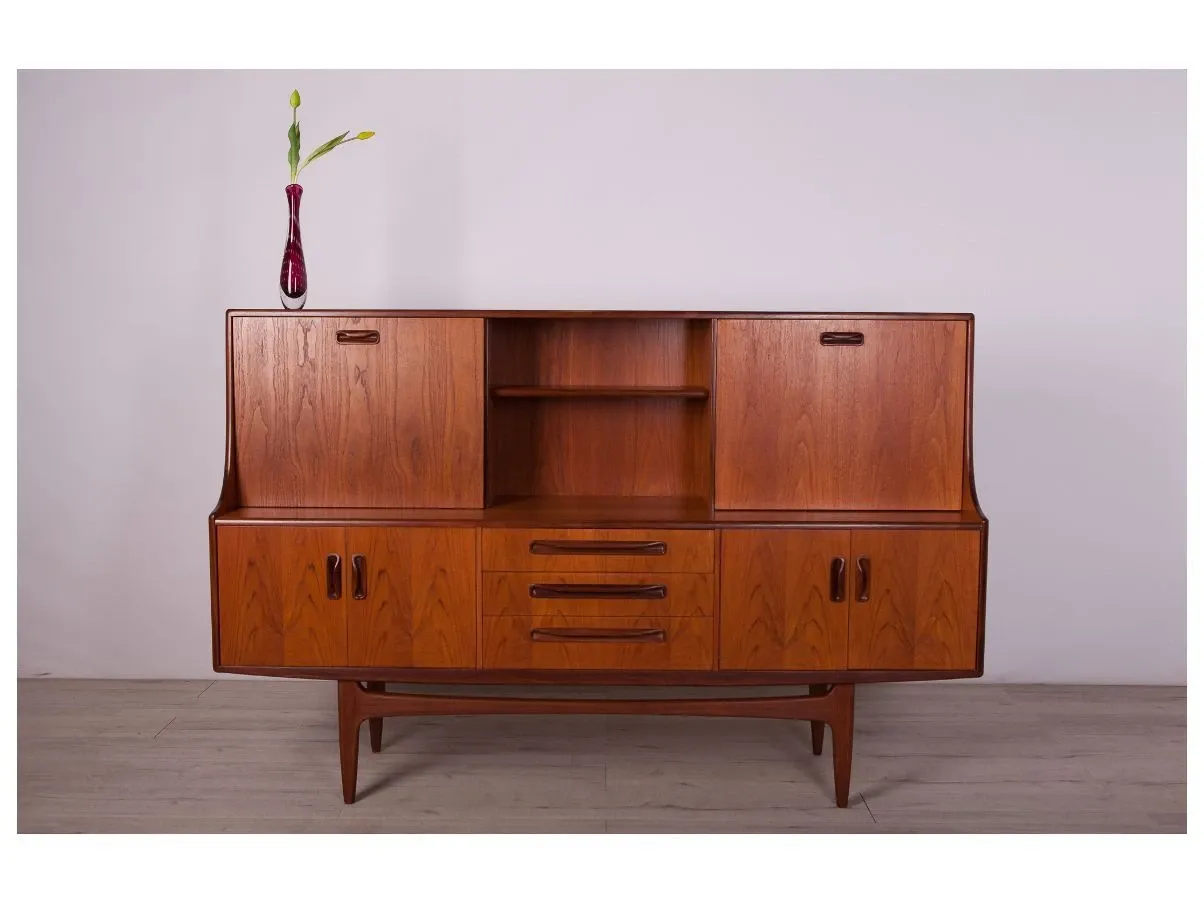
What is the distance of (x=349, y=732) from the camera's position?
2.60 meters

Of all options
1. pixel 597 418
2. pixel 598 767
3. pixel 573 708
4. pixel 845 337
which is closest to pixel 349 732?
pixel 573 708

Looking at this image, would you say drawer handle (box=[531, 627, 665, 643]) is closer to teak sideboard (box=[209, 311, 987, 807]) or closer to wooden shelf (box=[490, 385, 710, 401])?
teak sideboard (box=[209, 311, 987, 807])

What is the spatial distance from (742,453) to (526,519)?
62 centimetres

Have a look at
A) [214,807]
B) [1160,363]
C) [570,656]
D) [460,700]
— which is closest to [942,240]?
[1160,363]

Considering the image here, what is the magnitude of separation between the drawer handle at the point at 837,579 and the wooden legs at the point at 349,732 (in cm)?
130

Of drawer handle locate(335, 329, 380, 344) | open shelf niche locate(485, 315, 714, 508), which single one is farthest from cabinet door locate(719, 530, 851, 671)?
drawer handle locate(335, 329, 380, 344)

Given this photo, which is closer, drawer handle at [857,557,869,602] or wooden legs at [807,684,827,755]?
drawer handle at [857,557,869,602]

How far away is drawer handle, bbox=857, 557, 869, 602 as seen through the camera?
8.21 feet

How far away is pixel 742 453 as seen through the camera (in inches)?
104

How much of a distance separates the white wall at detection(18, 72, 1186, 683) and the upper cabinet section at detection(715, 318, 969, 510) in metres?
0.89

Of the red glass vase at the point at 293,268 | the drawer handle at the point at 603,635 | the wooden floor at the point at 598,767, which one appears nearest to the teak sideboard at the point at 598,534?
the drawer handle at the point at 603,635

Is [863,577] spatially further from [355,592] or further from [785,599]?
[355,592]

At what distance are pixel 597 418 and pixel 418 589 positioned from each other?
0.86 metres

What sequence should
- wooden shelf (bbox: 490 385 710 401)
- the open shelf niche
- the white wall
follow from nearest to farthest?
wooden shelf (bbox: 490 385 710 401), the open shelf niche, the white wall
